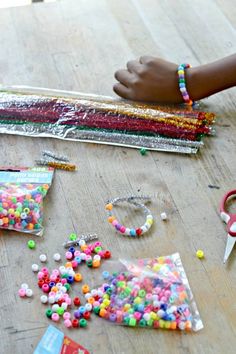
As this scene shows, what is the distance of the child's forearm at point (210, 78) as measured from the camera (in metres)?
1.35

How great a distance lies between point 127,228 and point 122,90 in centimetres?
43

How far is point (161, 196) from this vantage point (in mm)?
1166

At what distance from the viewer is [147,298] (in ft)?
3.22

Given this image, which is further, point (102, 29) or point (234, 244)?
point (102, 29)

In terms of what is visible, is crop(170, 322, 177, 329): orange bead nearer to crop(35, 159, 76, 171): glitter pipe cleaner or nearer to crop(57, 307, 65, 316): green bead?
crop(57, 307, 65, 316): green bead

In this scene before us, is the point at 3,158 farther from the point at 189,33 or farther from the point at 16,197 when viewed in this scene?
the point at 189,33

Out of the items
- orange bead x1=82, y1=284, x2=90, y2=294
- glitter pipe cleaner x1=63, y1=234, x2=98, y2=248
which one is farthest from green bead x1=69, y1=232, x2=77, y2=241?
orange bead x1=82, y1=284, x2=90, y2=294

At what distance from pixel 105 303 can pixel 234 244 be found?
0.93 feet

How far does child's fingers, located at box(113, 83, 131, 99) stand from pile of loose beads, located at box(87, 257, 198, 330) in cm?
50

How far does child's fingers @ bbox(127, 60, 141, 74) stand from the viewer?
1396 mm

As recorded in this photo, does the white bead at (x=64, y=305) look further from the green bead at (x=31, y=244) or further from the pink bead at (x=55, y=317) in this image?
the green bead at (x=31, y=244)

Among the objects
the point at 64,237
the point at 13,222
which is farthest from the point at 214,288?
the point at 13,222

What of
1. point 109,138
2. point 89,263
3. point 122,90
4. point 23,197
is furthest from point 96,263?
point 122,90

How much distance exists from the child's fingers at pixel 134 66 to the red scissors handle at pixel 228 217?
43 cm
